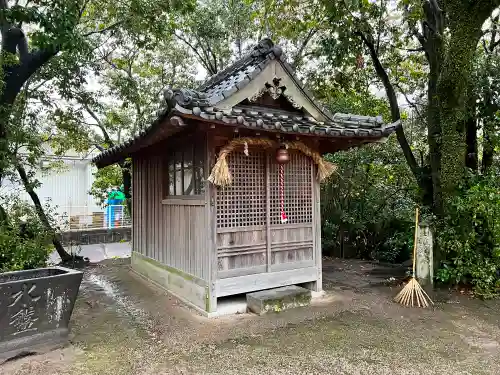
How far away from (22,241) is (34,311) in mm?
3585

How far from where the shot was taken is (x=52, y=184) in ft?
71.8

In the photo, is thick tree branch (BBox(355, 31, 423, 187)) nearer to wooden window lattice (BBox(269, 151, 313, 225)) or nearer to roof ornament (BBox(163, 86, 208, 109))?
wooden window lattice (BBox(269, 151, 313, 225))

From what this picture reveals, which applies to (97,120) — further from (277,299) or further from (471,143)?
(471,143)

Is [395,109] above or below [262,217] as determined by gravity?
above

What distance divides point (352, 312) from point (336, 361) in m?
1.92

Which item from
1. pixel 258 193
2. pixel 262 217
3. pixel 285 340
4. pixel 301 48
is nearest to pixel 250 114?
pixel 258 193

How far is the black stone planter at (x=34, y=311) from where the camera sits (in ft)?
13.9

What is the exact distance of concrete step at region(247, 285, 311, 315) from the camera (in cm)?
581

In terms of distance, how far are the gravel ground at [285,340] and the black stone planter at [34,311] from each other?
219 mm

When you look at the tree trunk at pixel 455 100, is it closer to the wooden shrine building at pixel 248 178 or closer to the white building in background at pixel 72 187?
the wooden shrine building at pixel 248 178

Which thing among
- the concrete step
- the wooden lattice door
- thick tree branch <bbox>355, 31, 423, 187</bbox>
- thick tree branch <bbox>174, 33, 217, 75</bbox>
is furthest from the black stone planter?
thick tree branch <bbox>174, 33, 217, 75</bbox>

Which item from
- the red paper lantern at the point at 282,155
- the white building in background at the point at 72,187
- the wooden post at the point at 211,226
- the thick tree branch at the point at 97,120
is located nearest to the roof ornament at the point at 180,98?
the wooden post at the point at 211,226

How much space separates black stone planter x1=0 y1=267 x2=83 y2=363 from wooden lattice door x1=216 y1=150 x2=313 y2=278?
2317mm

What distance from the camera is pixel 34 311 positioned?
4.44 meters
